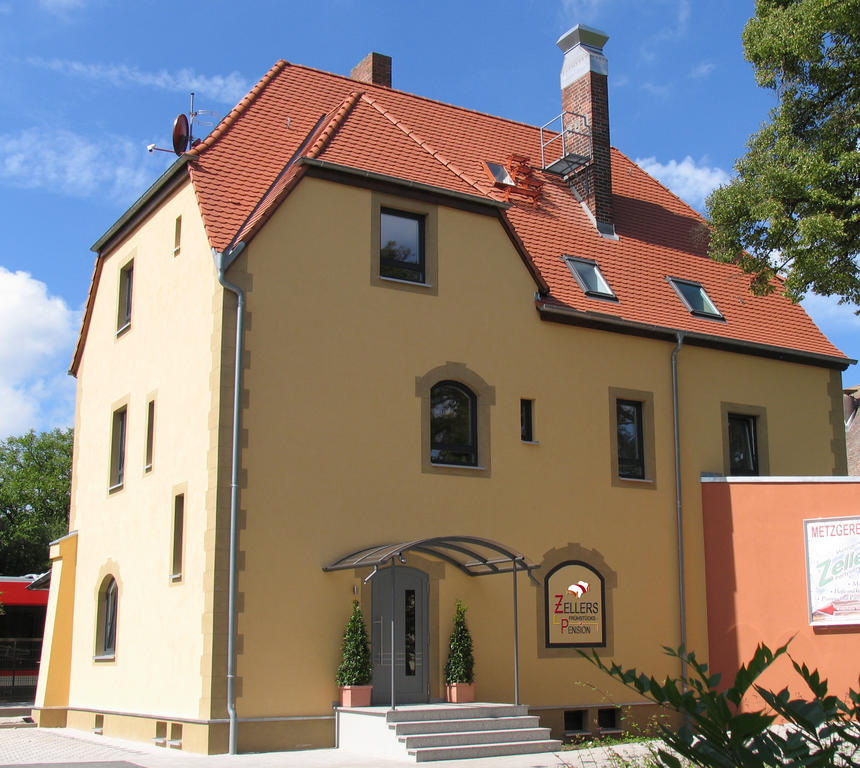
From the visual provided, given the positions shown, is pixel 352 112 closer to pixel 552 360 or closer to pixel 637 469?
pixel 552 360

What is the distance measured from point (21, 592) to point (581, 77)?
20241 mm

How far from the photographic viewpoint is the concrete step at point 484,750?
13.2 metres

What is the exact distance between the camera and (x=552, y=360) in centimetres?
1819

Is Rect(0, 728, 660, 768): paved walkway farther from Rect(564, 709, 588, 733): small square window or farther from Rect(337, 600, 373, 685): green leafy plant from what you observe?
Rect(564, 709, 588, 733): small square window

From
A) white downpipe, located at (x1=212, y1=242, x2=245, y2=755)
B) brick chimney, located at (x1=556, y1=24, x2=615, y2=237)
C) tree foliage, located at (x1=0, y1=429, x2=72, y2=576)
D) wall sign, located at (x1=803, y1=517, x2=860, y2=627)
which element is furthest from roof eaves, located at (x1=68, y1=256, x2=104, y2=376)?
tree foliage, located at (x1=0, y1=429, x2=72, y2=576)

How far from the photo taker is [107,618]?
18.4 metres

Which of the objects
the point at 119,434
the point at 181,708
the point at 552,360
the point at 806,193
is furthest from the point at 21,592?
the point at 806,193

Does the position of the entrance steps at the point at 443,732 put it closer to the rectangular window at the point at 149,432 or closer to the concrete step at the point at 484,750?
the concrete step at the point at 484,750

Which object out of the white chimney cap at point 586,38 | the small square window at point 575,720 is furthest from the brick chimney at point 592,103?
the small square window at point 575,720

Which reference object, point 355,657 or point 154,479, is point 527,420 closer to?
point 355,657

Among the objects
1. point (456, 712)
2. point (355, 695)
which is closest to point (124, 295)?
point (355, 695)

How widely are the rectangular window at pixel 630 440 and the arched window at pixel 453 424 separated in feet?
10.2

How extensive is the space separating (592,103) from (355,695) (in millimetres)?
13825

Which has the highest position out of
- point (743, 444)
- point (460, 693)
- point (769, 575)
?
point (743, 444)
